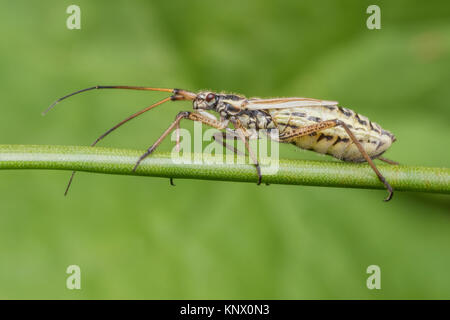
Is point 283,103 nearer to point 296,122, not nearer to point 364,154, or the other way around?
point 296,122

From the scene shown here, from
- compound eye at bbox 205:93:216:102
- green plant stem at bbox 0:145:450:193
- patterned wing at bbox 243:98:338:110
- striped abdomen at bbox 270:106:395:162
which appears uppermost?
compound eye at bbox 205:93:216:102

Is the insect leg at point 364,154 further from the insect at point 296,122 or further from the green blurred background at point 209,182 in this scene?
the green blurred background at point 209,182

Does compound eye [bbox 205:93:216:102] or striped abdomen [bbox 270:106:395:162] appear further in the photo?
compound eye [bbox 205:93:216:102]

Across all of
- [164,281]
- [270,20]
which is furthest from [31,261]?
[270,20]

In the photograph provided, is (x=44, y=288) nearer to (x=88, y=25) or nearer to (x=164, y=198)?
(x=164, y=198)

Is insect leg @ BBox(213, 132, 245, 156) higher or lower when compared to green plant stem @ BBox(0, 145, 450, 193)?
higher

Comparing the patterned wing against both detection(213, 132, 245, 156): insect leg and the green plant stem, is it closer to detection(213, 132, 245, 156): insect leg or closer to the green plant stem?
detection(213, 132, 245, 156): insect leg

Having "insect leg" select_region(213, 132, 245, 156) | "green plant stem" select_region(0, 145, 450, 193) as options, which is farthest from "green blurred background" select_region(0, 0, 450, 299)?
"green plant stem" select_region(0, 145, 450, 193)
